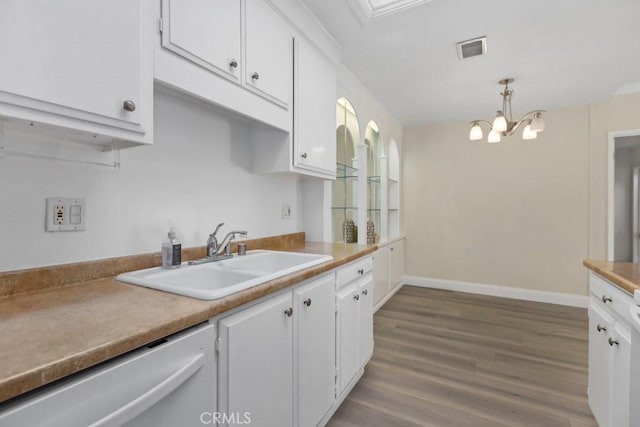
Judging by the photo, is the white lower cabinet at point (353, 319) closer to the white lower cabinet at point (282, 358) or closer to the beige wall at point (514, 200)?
the white lower cabinet at point (282, 358)

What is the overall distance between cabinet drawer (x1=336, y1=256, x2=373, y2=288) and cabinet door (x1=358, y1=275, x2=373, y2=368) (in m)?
0.07

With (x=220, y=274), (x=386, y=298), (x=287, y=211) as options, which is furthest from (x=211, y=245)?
(x=386, y=298)

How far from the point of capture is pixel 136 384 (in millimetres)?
666

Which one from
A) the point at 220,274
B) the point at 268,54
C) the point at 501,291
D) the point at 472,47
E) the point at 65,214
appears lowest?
the point at 501,291

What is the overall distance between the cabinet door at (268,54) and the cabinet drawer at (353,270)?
38.5 inches

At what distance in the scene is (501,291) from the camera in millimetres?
3889

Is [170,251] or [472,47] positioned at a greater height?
[472,47]

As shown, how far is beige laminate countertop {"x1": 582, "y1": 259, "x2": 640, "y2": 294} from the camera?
119 cm

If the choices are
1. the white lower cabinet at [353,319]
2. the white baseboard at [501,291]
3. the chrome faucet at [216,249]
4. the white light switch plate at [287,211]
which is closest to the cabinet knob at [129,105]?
the chrome faucet at [216,249]

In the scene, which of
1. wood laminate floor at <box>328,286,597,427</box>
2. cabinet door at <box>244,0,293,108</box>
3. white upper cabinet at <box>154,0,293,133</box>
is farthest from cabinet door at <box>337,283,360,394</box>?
cabinet door at <box>244,0,293,108</box>

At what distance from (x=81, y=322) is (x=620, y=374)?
6.32 ft

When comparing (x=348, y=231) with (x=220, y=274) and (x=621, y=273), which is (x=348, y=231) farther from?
(x=621, y=273)

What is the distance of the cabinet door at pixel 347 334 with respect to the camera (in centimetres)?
165

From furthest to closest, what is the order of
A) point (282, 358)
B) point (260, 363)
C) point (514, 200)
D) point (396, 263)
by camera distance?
point (396, 263) → point (514, 200) → point (282, 358) → point (260, 363)
